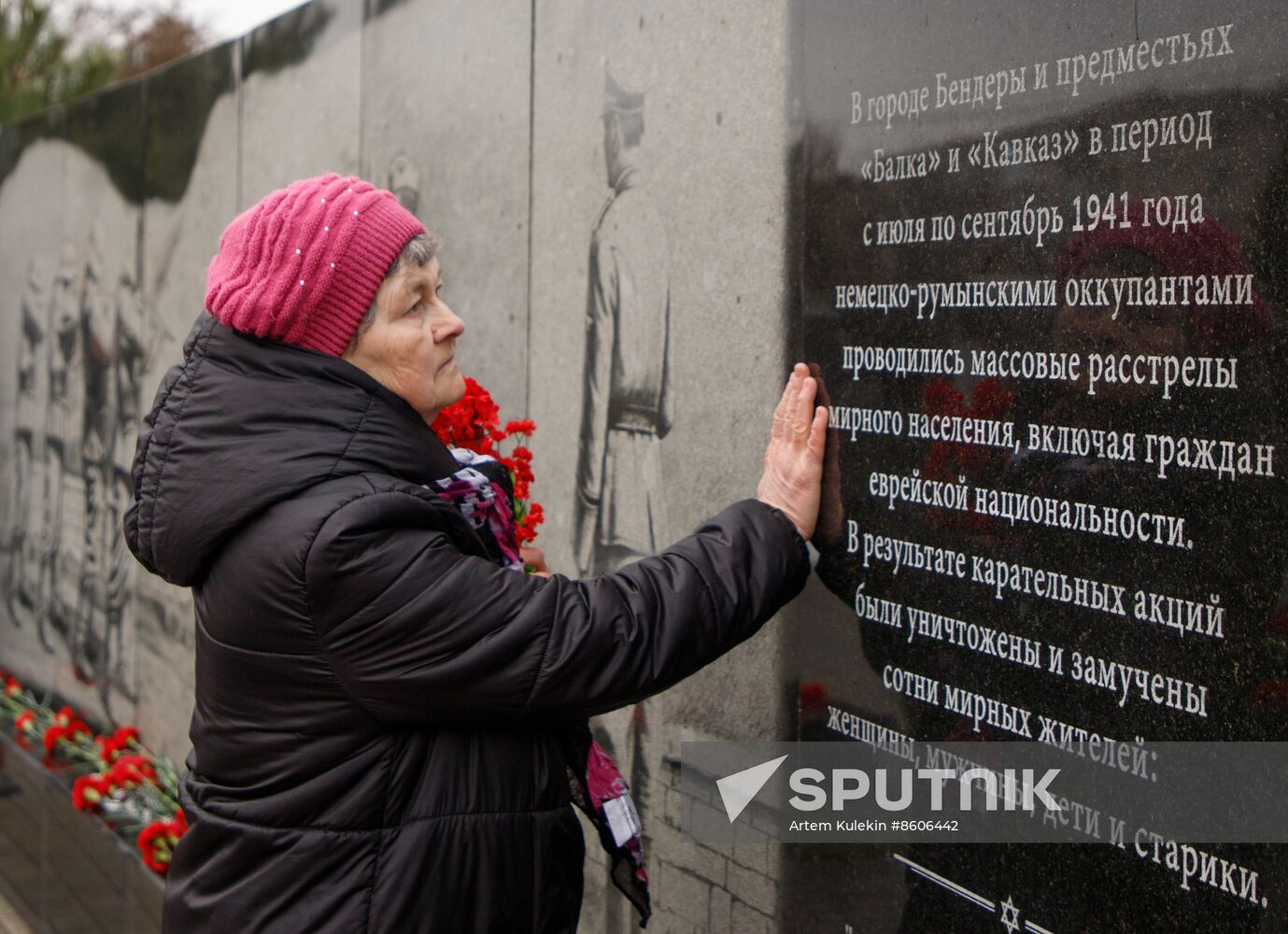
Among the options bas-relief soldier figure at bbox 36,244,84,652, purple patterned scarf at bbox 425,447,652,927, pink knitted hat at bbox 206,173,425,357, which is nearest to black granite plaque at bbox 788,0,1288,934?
purple patterned scarf at bbox 425,447,652,927

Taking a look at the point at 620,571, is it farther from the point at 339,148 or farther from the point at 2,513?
the point at 2,513

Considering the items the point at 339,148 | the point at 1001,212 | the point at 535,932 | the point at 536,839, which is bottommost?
the point at 535,932

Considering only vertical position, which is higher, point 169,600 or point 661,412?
point 661,412

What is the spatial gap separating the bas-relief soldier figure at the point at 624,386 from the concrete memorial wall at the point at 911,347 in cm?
1

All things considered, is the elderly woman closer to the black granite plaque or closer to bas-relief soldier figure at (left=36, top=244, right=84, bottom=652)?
the black granite plaque

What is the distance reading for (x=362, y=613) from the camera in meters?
2.02

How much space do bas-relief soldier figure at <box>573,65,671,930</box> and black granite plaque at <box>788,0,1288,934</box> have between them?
2.16ft

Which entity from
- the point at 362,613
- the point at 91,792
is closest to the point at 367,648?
the point at 362,613

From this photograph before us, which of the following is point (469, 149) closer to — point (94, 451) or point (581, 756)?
point (581, 756)

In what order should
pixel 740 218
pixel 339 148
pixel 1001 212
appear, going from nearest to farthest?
1. pixel 1001 212
2. pixel 740 218
3. pixel 339 148

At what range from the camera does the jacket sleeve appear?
6.59ft

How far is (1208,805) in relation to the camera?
6.72 feet

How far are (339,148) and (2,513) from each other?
4253 mm

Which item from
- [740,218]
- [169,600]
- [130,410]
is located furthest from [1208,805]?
[130,410]
